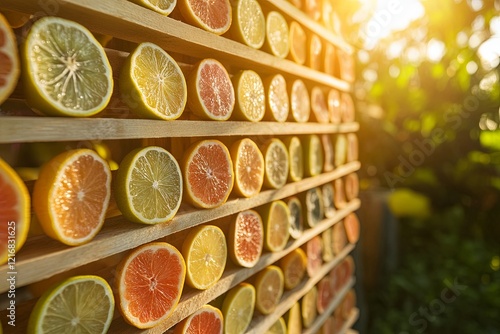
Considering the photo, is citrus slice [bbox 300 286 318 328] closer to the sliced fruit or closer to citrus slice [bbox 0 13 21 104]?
the sliced fruit

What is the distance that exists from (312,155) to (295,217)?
0.43 m

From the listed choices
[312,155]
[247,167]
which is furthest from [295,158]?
[247,167]

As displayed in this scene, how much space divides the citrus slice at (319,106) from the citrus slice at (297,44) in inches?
10.2

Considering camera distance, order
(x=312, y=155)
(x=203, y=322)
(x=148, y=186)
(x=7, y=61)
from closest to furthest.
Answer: (x=7, y=61), (x=148, y=186), (x=203, y=322), (x=312, y=155)

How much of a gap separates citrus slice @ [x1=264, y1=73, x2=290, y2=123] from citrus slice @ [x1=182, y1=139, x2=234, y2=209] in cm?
49

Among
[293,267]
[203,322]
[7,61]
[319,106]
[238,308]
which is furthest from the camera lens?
[319,106]

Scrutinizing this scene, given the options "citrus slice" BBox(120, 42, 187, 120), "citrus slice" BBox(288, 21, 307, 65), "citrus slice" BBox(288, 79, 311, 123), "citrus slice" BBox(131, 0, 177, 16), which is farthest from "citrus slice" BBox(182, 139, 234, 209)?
"citrus slice" BBox(288, 21, 307, 65)

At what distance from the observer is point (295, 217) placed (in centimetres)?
272

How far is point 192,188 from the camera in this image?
1.79 meters

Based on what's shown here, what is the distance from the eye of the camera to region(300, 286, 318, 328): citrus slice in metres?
2.87

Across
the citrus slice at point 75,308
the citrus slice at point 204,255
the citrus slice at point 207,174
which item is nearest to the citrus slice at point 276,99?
the citrus slice at point 207,174

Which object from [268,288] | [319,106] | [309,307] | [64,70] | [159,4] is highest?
[159,4]

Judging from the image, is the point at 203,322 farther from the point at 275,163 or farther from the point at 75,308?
the point at 275,163

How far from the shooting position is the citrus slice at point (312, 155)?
2.87m
